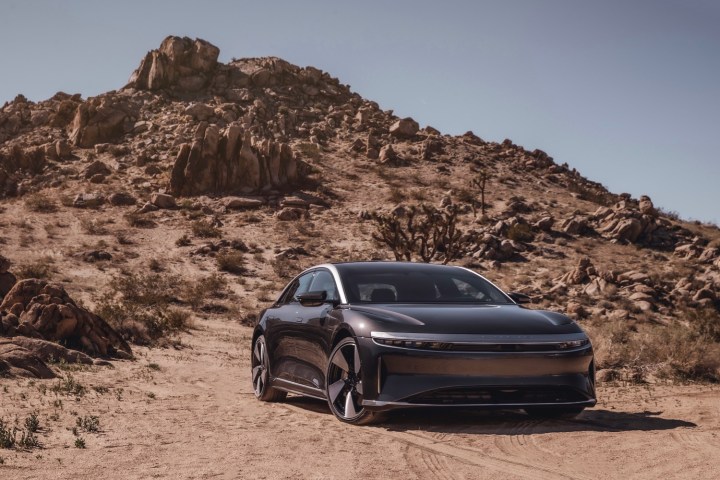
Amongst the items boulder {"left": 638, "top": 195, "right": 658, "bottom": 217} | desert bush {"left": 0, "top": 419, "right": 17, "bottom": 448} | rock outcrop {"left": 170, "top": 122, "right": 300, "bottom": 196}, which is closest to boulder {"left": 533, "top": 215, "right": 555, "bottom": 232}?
boulder {"left": 638, "top": 195, "right": 658, "bottom": 217}

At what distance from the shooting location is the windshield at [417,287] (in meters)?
8.82

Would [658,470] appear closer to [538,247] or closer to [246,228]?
[538,247]

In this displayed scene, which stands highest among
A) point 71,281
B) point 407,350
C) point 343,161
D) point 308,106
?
point 308,106

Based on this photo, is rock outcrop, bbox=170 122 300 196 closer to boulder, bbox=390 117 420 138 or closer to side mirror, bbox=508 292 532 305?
boulder, bbox=390 117 420 138

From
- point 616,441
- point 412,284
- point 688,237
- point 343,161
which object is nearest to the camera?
point 616,441

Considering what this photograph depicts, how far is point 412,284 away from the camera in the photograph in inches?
358

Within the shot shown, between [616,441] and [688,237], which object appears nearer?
[616,441]

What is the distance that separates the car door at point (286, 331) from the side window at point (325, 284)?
185mm

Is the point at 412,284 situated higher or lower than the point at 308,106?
lower

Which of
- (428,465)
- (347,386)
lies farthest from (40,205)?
(428,465)

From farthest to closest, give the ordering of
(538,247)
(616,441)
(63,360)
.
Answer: (538,247), (63,360), (616,441)

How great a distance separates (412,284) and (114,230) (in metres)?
35.3

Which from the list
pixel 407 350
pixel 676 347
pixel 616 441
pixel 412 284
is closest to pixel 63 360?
pixel 412 284

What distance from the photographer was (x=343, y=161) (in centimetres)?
5478
